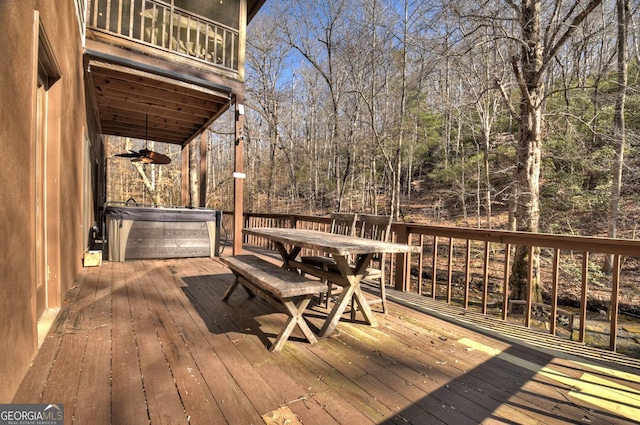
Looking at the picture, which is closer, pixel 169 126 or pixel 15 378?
pixel 15 378

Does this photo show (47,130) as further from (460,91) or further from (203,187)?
(460,91)

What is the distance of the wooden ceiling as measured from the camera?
4.46m

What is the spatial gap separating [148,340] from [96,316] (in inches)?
31.1

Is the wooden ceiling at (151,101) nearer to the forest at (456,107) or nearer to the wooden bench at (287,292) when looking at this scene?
the forest at (456,107)

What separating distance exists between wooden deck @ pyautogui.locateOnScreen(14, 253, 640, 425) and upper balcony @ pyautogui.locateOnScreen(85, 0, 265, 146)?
3481mm

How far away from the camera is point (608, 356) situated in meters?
2.17

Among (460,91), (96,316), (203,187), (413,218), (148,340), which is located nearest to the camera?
(148,340)

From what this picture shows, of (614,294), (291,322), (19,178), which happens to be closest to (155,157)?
(19,178)

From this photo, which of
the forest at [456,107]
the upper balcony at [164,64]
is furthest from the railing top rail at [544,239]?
the upper balcony at [164,64]

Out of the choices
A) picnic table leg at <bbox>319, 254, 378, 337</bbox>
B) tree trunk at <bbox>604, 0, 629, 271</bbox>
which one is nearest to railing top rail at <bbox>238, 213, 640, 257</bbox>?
picnic table leg at <bbox>319, 254, 378, 337</bbox>

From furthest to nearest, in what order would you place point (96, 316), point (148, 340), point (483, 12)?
1. point (483, 12)
2. point (96, 316)
3. point (148, 340)

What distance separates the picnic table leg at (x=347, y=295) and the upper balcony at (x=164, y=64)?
4059 millimetres

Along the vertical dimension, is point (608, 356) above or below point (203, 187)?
below

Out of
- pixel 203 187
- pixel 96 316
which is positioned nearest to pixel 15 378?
pixel 96 316
